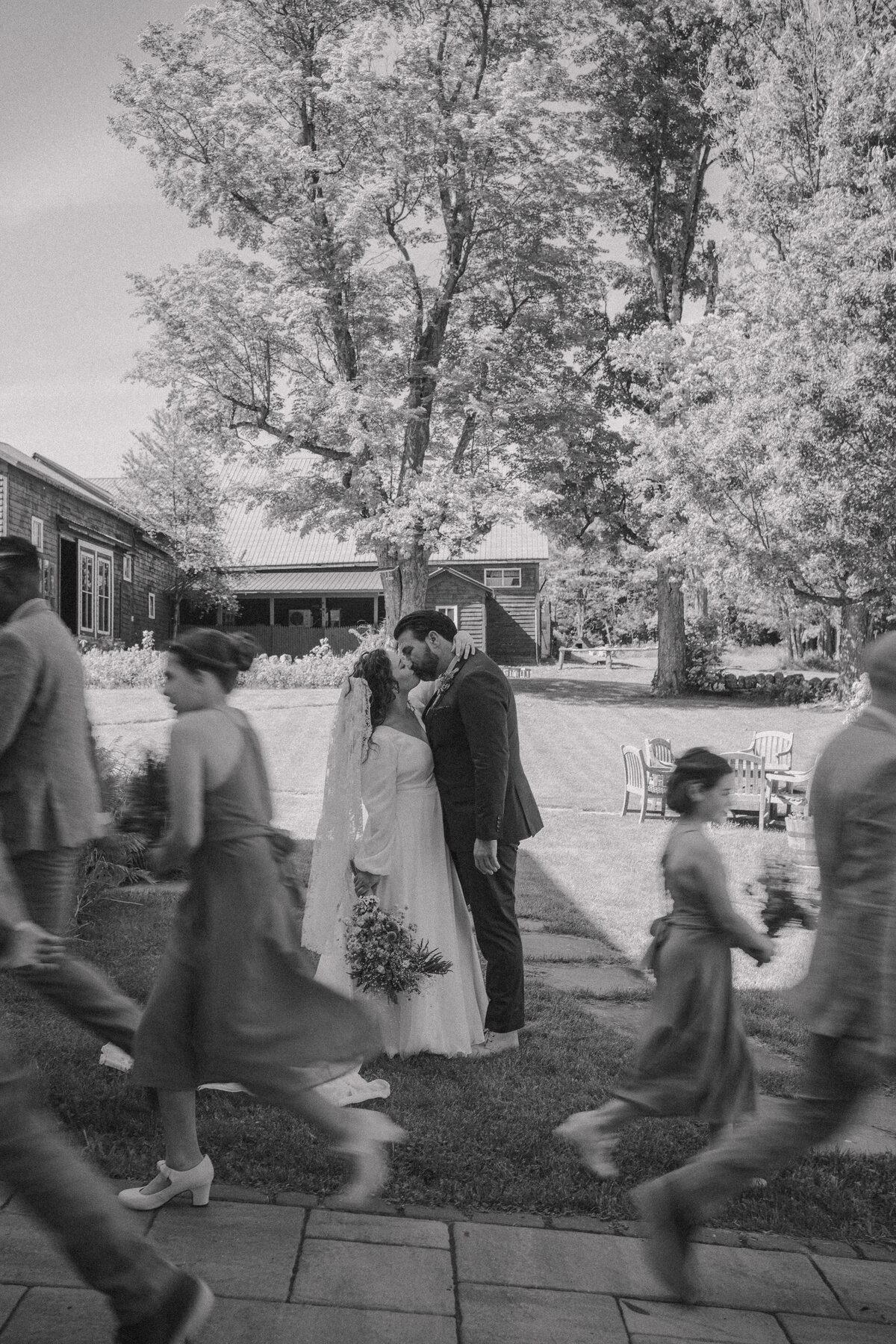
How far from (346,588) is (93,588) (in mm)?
12459

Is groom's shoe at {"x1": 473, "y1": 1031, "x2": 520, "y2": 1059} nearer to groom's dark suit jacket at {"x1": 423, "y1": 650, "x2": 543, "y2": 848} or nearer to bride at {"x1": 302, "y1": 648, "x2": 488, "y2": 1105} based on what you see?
bride at {"x1": 302, "y1": 648, "x2": 488, "y2": 1105}

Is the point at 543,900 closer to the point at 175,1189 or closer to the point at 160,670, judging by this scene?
the point at 175,1189

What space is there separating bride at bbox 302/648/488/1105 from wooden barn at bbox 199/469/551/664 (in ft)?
107

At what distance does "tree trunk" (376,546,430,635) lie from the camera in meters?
27.1

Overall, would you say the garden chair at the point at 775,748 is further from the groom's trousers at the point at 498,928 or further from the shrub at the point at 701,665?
the shrub at the point at 701,665

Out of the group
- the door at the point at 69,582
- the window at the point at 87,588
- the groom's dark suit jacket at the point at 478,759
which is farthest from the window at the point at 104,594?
the groom's dark suit jacket at the point at 478,759

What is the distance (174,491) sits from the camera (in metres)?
35.0

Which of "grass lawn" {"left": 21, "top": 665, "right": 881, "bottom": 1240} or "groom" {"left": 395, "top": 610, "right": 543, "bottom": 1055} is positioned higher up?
"groom" {"left": 395, "top": 610, "right": 543, "bottom": 1055}

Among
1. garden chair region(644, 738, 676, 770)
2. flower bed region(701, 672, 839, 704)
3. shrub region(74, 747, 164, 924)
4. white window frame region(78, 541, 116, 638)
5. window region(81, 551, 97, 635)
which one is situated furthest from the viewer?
flower bed region(701, 672, 839, 704)

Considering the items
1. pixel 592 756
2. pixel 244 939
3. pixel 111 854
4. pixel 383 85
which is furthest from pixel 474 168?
pixel 244 939

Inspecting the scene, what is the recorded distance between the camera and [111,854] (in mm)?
7902

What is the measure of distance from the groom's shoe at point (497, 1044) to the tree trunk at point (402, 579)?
72.0 feet

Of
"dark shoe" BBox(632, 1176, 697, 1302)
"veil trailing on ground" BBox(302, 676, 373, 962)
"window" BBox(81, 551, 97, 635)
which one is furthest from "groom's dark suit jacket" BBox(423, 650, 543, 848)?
"window" BBox(81, 551, 97, 635)

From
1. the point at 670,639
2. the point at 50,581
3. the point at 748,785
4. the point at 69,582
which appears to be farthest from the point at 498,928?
the point at 670,639
